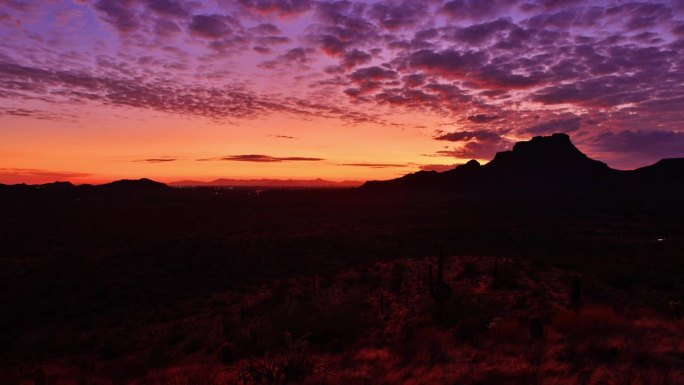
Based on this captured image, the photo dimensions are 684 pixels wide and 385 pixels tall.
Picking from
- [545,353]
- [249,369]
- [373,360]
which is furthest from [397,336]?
[249,369]

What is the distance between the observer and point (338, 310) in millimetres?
11562

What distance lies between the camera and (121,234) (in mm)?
44031

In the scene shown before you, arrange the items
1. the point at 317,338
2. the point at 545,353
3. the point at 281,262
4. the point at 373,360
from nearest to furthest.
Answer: the point at 545,353, the point at 373,360, the point at 317,338, the point at 281,262

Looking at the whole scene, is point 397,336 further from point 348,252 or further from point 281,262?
point 348,252

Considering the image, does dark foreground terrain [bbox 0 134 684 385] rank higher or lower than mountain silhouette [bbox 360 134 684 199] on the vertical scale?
lower

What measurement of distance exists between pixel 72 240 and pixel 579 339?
145 ft

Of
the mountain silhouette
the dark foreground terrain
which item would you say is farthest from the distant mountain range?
the dark foreground terrain

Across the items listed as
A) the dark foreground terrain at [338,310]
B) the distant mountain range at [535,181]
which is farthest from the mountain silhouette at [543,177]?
the dark foreground terrain at [338,310]

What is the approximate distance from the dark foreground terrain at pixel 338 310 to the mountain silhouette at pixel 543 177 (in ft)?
240

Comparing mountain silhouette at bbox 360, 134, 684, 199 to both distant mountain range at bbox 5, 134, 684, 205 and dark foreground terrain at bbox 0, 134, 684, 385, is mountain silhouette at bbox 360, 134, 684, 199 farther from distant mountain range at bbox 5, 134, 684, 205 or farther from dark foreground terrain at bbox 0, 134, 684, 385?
dark foreground terrain at bbox 0, 134, 684, 385

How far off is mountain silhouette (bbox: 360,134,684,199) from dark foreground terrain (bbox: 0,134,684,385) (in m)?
73.3

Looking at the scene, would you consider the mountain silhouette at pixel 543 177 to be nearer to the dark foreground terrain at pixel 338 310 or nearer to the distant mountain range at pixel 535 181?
the distant mountain range at pixel 535 181

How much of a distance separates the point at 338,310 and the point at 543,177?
131 m

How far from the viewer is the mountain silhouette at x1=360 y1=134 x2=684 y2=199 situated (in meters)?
104
